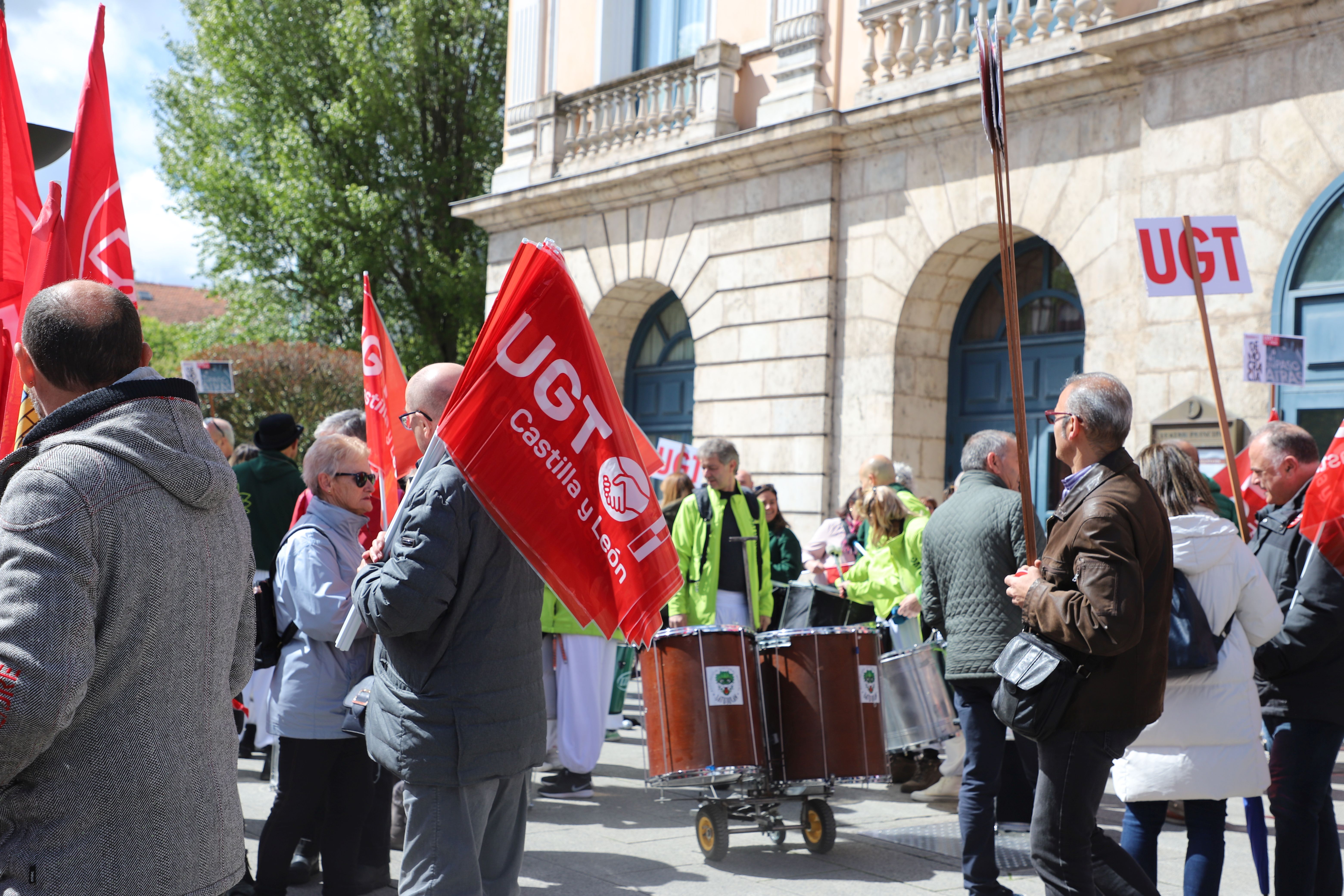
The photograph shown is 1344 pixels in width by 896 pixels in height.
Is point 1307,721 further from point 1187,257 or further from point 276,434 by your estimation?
point 276,434

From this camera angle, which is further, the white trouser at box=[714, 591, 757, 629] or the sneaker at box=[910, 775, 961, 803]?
the white trouser at box=[714, 591, 757, 629]

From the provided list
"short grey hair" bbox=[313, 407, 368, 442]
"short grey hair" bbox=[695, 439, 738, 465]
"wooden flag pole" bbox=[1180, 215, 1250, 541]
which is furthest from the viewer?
"short grey hair" bbox=[695, 439, 738, 465]

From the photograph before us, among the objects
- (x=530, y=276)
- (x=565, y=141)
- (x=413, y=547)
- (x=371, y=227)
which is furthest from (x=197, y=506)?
(x=371, y=227)

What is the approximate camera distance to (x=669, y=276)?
1543cm

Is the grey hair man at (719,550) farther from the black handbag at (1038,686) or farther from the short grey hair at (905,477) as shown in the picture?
the black handbag at (1038,686)

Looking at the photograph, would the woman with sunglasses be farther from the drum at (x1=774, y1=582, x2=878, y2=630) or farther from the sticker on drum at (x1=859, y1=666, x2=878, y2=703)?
the drum at (x1=774, y1=582, x2=878, y2=630)

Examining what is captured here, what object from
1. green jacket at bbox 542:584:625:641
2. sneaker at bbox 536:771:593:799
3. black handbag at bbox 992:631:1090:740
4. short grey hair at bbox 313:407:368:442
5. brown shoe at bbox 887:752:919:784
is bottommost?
sneaker at bbox 536:771:593:799

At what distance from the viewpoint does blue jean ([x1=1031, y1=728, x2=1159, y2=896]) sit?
3900 millimetres

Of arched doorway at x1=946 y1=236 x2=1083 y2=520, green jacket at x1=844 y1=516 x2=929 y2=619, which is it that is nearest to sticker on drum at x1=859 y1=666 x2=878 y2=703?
green jacket at x1=844 y1=516 x2=929 y2=619

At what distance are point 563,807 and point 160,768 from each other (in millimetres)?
4766

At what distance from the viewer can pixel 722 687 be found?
19.8 feet

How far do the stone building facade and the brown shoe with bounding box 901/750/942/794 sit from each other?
4.28 m

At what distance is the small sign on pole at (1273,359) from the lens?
8453mm

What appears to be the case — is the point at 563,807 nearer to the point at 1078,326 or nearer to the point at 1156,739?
the point at 1156,739
